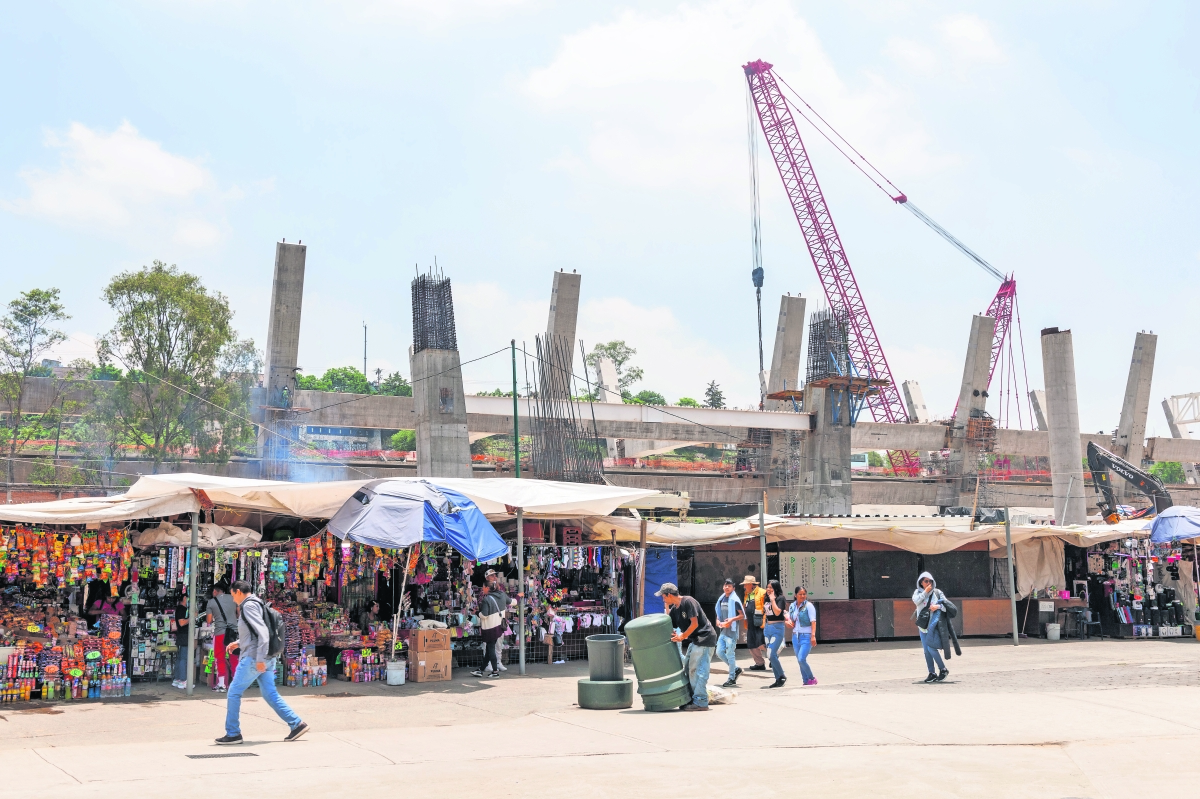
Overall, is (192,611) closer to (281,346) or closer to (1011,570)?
(1011,570)

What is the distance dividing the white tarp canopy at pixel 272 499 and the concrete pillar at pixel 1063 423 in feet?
86.0

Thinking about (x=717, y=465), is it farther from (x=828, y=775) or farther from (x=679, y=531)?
(x=828, y=775)

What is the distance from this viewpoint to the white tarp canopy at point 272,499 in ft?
43.8

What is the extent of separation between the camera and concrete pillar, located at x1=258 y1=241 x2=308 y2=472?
112ft

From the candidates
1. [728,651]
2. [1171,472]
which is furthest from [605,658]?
[1171,472]

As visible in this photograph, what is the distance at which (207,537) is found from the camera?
14.8 m

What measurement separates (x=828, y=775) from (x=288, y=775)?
436 cm

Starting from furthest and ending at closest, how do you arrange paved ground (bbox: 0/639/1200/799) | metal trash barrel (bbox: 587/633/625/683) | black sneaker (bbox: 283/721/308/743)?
metal trash barrel (bbox: 587/633/625/683)
black sneaker (bbox: 283/721/308/743)
paved ground (bbox: 0/639/1200/799)

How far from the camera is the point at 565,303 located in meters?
37.7

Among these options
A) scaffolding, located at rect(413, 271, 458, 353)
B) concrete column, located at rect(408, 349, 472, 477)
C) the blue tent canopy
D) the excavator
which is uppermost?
scaffolding, located at rect(413, 271, 458, 353)

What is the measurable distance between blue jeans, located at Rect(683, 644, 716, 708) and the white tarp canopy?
4.07 meters

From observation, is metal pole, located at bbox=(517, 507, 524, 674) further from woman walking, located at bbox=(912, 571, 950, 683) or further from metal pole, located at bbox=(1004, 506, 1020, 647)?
metal pole, located at bbox=(1004, 506, 1020, 647)

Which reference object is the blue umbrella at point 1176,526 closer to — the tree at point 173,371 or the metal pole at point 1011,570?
the metal pole at point 1011,570

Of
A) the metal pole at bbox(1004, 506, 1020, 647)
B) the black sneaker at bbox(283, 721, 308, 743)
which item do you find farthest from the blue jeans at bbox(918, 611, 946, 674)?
the black sneaker at bbox(283, 721, 308, 743)
